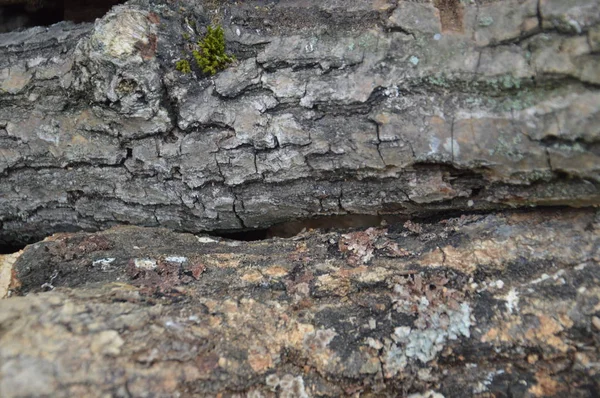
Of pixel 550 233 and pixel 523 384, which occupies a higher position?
pixel 550 233

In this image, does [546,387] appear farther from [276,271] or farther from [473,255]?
[276,271]

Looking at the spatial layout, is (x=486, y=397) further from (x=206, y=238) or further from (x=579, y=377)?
(x=206, y=238)

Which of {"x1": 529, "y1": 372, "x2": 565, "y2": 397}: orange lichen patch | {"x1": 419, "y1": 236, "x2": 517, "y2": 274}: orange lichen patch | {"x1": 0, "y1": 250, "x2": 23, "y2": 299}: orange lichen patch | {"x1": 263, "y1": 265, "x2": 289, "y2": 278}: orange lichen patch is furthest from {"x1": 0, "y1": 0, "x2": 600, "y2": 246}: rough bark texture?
{"x1": 529, "y1": 372, "x2": 565, "y2": 397}: orange lichen patch

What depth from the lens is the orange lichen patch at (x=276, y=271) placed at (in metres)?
2.44

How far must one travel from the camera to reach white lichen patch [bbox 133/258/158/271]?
249 cm

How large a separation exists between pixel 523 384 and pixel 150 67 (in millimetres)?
2347

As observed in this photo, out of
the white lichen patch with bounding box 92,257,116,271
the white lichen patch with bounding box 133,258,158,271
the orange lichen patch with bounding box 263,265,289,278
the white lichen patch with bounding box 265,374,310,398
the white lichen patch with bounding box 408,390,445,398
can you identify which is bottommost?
the white lichen patch with bounding box 408,390,445,398

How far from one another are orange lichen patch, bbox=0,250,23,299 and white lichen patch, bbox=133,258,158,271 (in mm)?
596

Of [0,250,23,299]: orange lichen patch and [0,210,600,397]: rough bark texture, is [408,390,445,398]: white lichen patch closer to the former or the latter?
[0,210,600,397]: rough bark texture

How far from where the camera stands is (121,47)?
2441 millimetres

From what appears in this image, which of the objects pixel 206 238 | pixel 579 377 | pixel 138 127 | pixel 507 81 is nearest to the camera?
pixel 579 377

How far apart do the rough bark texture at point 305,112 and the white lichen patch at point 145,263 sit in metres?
0.44

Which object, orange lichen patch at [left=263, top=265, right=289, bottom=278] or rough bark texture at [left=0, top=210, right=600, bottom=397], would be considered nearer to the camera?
rough bark texture at [left=0, top=210, right=600, bottom=397]

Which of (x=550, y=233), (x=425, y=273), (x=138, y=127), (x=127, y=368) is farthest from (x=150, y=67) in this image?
(x=550, y=233)
